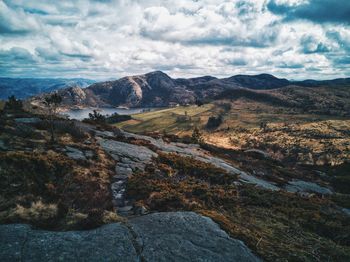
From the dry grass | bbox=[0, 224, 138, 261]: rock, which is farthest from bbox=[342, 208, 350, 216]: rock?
bbox=[0, 224, 138, 261]: rock

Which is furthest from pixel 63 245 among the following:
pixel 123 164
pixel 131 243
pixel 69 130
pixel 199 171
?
pixel 69 130

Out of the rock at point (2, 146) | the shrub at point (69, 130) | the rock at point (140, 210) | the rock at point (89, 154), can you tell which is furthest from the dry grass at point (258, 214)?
the shrub at point (69, 130)

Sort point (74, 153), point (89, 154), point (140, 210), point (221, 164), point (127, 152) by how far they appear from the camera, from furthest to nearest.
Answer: point (221, 164) → point (127, 152) → point (89, 154) → point (74, 153) → point (140, 210)

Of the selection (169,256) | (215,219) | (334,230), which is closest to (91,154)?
(215,219)

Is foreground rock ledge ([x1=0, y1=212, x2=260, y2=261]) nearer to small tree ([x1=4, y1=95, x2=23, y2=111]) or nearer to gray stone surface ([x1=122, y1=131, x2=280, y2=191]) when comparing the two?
gray stone surface ([x1=122, y1=131, x2=280, y2=191])

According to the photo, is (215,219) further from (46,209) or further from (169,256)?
(46,209)

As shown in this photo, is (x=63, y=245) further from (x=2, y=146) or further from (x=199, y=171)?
(x=199, y=171)
